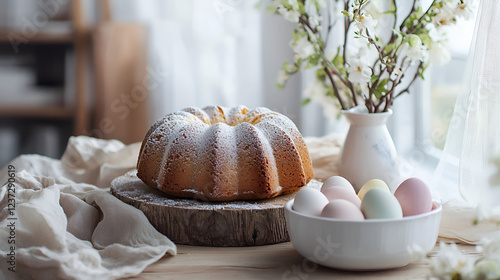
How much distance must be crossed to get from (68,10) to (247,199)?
191 centimetres

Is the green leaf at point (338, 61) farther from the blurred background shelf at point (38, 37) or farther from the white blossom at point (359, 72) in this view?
the blurred background shelf at point (38, 37)

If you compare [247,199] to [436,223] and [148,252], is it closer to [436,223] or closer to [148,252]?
[148,252]

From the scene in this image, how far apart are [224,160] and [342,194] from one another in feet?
0.67

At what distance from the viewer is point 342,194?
0.75 m

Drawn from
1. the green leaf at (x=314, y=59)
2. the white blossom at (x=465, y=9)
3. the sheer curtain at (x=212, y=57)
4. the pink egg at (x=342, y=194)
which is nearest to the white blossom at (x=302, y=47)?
the green leaf at (x=314, y=59)

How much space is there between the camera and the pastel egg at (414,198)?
0.71m

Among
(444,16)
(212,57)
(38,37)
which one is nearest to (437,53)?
(444,16)

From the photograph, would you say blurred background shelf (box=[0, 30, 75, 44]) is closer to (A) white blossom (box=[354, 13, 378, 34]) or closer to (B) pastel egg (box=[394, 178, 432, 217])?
(A) white blossom (box=[354, 13, 378, 34])

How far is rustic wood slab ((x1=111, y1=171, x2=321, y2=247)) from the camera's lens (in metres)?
0.82

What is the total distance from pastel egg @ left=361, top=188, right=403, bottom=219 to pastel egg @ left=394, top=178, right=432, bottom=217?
0.10 feet

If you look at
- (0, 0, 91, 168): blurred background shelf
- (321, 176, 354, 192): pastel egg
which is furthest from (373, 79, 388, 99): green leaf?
(0, 0, 91, 168): blurred background shelf

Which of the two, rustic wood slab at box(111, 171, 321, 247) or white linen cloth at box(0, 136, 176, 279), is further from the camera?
rustic wood slab at box(111, 171, 321, 247)

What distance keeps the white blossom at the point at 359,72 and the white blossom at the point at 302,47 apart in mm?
187

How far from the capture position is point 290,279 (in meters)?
0.70
